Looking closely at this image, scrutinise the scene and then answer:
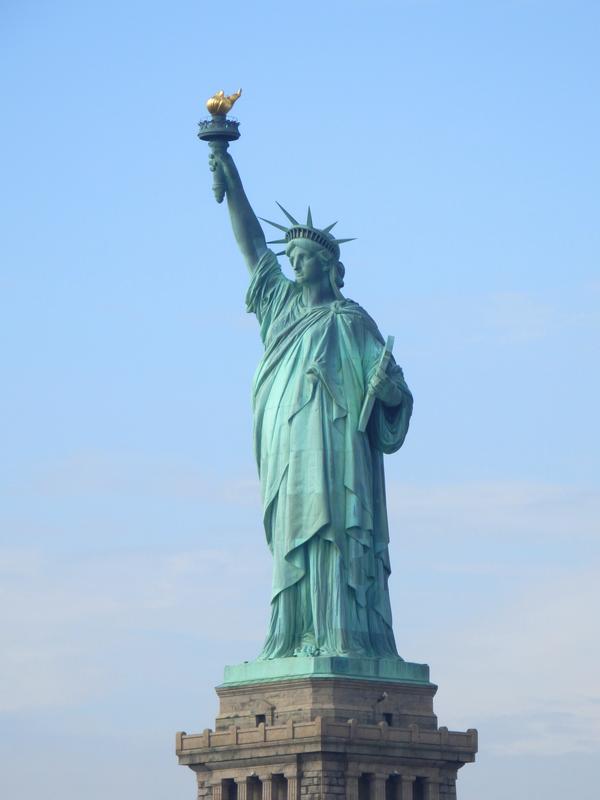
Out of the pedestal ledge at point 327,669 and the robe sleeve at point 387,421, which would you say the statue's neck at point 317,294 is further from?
the pedestal ledge at point 327,669

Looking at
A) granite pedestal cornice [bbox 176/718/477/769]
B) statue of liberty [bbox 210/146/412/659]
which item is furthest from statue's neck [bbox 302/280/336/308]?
granite pedestal cornice [bbox 176/718/477/769]

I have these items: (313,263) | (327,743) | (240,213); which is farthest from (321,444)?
(327,743)

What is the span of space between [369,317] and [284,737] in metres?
8.29

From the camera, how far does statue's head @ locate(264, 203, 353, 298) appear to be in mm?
63906

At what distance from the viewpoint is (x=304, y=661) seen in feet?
201

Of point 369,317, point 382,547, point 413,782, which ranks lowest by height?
point 413,782

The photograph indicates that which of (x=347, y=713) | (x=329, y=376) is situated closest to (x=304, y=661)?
(x=347, y=713)

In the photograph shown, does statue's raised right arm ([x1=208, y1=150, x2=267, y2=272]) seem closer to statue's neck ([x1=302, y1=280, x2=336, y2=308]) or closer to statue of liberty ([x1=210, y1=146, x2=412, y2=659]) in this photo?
statue of liberty ([x1=210, y1=146, x2=412, y2=659])

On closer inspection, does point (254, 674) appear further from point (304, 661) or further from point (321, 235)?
point (321, 235)

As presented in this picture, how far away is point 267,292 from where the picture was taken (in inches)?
2544

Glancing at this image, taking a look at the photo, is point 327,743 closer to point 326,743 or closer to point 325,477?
point 326,743

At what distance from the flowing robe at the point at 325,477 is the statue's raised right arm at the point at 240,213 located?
1.37 meters

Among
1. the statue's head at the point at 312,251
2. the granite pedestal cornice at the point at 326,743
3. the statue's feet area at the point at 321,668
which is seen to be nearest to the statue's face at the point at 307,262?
the statue's head at the point at 312,251

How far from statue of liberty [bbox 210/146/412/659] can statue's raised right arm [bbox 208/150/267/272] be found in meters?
0.03
